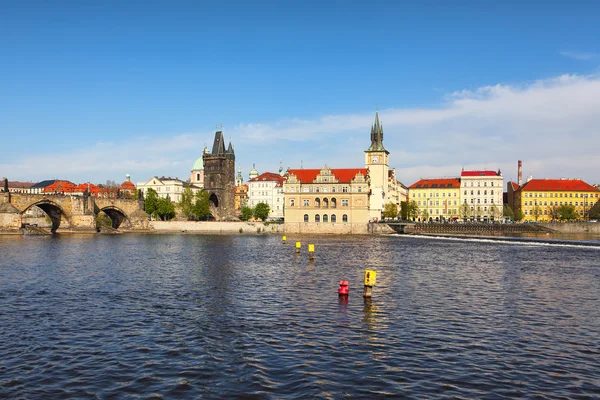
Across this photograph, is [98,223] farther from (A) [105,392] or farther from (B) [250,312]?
(A) [105,392]

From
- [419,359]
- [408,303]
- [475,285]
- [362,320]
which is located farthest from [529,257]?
[419,359]

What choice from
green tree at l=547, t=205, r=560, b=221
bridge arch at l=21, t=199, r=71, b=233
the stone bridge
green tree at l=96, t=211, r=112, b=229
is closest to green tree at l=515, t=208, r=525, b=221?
green tree at l=547, t=205, r=560, b=221

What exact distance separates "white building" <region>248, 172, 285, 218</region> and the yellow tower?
136 ft

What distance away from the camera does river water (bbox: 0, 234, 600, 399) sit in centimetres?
1505

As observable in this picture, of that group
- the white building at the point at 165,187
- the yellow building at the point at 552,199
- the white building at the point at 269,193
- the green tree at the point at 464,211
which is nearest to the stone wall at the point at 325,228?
the green tree at the point at 464,211

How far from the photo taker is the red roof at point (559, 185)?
161250mm

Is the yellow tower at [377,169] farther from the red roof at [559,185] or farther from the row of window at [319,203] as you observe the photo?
the red roof at [559,185]

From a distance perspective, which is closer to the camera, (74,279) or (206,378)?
(206,378)

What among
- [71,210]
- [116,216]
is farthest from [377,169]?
[71,210]

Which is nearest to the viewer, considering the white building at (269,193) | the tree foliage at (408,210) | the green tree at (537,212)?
the tree foliage at (408,210)

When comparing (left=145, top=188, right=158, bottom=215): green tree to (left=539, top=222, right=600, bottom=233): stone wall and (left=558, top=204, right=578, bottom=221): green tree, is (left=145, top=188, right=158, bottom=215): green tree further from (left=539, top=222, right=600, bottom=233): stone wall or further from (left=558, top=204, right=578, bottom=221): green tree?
(left=558, top=204, right=578, bottom=221): green tree

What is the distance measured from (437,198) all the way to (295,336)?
5958 inches

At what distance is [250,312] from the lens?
83.3 feet

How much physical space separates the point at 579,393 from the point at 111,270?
36939mm
